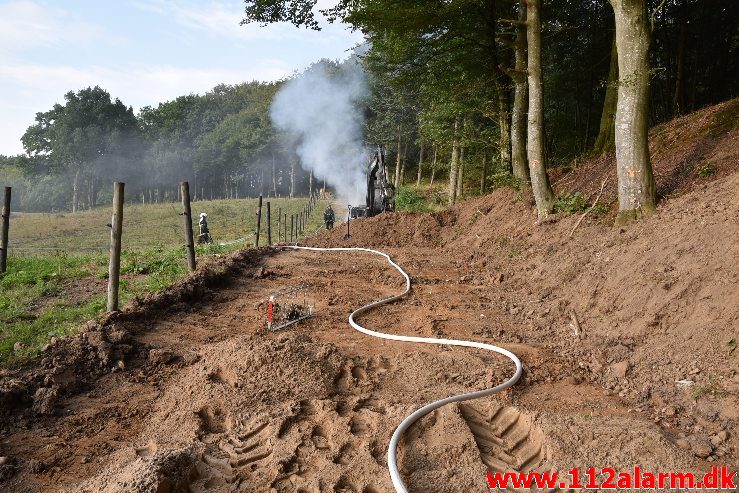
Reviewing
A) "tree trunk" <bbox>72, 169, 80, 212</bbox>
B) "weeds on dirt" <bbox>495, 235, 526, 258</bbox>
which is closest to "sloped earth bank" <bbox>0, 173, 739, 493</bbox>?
"weeds on dirt" <bbox>495, 235, 526, 258</bbox>

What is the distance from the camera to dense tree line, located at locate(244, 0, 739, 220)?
279 inches

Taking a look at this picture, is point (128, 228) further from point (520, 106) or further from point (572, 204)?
point (572, 204)

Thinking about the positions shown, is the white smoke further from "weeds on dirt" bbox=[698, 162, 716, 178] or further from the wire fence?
"weeds on dirt" bbox=[698, 162, 716, 178]

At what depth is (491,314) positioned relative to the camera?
278 inches

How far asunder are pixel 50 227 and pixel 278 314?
3073 centimetres

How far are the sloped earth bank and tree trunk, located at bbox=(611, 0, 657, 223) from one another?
0.40 m

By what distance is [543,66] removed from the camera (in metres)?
16.2

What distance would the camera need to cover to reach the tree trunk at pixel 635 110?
22.9 ft

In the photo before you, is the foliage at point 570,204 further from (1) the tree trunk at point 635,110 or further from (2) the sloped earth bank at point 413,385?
(1) the tree trunk at point 635,110

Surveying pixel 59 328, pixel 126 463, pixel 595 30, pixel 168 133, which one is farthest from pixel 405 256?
pixel 168 133

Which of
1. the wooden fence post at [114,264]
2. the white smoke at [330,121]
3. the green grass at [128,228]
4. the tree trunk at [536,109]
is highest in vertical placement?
the white smoke at [330,121]

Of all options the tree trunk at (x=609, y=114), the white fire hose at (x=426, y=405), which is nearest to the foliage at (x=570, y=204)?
the white fire hose at (x=426, y=405)

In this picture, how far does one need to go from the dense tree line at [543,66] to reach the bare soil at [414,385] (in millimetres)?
2123

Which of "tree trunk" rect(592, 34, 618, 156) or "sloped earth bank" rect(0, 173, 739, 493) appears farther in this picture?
"tree trunk" rect(592, 34, 618, 156)
